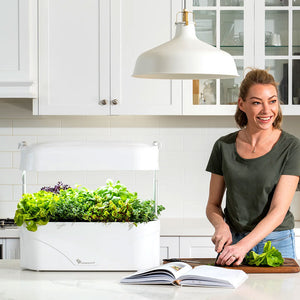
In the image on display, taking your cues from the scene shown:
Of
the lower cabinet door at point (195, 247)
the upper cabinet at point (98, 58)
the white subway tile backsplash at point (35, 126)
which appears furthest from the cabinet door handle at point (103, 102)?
the lower cabinet door at point (195, 247)

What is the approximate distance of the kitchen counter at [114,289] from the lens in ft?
5.95

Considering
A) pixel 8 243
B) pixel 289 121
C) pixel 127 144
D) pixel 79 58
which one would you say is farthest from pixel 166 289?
pixel 289 121

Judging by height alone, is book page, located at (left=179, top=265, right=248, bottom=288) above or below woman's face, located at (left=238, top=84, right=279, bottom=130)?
below

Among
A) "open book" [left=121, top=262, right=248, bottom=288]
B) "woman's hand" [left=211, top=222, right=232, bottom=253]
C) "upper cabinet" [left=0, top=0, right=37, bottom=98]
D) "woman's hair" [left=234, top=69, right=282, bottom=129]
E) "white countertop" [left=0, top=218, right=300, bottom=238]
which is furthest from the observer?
"upper cabinet" [left=0, top=0, right=37, bottom=98]

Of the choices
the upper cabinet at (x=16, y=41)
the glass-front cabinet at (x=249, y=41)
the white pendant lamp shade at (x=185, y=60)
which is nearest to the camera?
the white pendant lamp shade at (x=185, y=60)

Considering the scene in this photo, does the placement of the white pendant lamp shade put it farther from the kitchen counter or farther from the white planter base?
the kitchen counter

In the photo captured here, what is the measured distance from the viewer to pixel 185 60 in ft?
6.89

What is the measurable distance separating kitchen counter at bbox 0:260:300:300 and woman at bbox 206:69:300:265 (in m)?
0.39

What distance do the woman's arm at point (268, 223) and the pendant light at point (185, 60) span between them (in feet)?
1.71

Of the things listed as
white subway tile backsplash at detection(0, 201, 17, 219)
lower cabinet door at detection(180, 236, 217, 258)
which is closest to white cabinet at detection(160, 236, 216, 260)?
lower cabinet door at detection(180, 236, 217, 258)

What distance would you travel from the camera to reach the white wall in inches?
159

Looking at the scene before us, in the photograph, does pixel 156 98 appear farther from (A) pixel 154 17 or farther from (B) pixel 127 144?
(B) pixel 127 144

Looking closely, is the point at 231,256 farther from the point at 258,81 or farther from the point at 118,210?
the point at 258,81

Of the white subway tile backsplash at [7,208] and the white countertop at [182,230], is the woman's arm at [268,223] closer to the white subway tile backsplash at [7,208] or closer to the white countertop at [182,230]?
the white countertop at [182,230]
